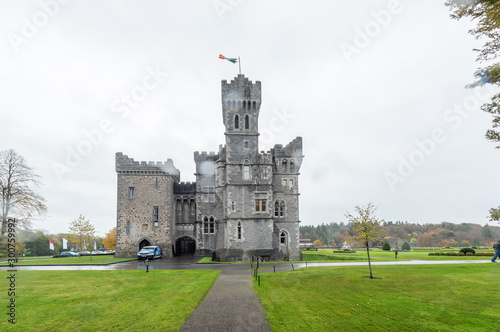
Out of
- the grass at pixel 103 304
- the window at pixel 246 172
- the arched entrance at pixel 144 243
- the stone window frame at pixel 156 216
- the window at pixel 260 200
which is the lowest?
the arched entrance at pixel 144 243

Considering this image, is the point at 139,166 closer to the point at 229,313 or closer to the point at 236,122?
the point at 236,122

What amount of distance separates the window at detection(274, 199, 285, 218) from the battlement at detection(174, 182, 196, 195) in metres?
13.8

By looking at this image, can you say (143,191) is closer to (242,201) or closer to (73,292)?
(242,201)

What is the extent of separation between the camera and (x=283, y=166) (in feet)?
154

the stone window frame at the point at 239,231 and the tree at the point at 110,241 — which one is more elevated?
the stone window frame at the point at 239,231

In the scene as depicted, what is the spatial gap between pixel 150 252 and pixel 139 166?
1319cm

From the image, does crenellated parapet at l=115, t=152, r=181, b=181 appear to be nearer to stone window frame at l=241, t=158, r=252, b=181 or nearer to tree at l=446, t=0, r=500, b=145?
stone window frame at l=241, t=158, r=252, b=181

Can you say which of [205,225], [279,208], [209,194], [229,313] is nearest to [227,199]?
[279,208]

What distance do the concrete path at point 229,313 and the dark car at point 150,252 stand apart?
26395 mm

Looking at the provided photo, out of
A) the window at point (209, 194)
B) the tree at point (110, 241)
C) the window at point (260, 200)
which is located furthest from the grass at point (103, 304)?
the tree at point (110, 241)

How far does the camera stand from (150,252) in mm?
41469

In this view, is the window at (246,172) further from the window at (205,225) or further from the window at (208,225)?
the window at (205,225)

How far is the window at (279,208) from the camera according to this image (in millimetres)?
45812

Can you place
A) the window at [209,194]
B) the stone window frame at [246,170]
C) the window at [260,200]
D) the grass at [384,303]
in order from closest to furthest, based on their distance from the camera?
the grass at [384,303] → the window at [260,200] → the stone window frame at [246,170] → the window at [209,194]
